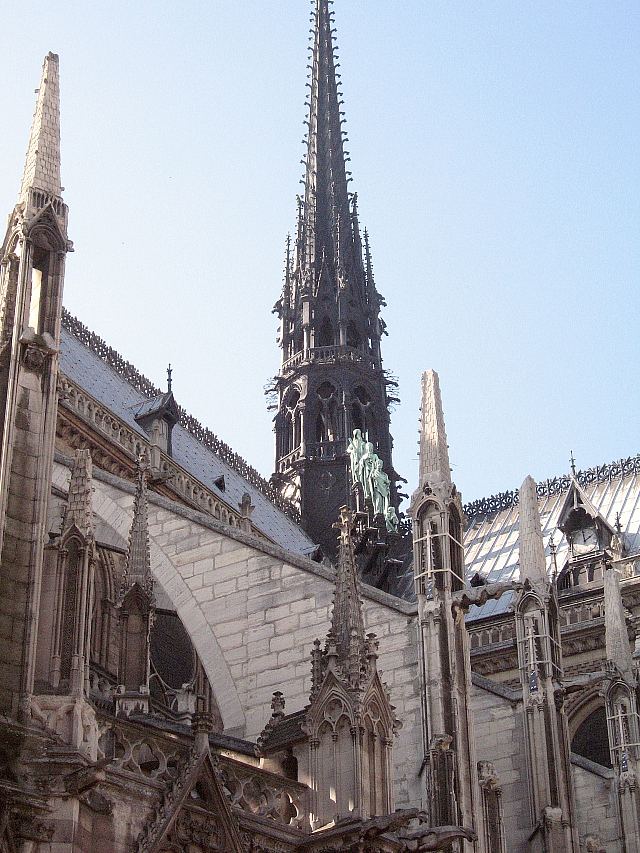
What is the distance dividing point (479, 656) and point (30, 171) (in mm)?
23703

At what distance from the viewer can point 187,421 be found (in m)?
41.9

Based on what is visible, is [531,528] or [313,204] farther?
[313,204]

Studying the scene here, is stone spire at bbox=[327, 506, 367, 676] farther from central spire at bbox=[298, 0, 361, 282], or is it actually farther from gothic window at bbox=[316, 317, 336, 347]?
central spire at bbox=[298, 0, 361, 282]

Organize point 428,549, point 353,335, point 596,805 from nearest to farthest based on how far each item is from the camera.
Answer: point 428,549, point 596,805, point 353,335

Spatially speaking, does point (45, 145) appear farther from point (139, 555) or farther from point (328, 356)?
point (328, 356)

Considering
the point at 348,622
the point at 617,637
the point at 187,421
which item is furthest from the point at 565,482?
the point at 348,622


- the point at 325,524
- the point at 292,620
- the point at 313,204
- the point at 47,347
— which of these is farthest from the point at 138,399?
the point at 47,347

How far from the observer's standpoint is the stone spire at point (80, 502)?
13288mm

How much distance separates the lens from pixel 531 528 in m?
21.8

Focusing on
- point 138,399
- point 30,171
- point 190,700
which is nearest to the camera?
point 30,171

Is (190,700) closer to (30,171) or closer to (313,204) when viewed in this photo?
(30,171)

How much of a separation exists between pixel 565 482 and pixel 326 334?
9.26 meters

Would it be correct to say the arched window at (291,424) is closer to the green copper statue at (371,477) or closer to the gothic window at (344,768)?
the green copper statue at (371,477)

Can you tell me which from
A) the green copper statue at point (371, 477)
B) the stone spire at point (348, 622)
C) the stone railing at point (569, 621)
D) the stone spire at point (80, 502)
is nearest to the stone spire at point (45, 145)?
the stone spire at point (80, 502)
